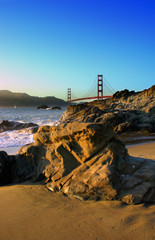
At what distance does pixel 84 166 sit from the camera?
90.8 inches

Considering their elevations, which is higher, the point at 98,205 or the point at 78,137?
the point at 78,137

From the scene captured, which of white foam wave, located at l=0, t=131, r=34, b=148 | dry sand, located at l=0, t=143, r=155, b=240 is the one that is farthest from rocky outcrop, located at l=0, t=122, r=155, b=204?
white foam wave, located at l=0, t=131, r=34, b=148

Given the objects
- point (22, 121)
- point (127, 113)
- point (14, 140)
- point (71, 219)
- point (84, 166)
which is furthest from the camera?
point (22, 121)

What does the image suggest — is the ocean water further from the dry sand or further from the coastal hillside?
the dry sand

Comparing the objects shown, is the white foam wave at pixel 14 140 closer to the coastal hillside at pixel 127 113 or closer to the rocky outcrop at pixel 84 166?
the coastal hillside at pixel 127 113

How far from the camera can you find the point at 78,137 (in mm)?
2463

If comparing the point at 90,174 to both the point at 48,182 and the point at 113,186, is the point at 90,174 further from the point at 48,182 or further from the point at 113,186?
the point at 48,182

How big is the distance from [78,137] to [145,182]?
0.93 m

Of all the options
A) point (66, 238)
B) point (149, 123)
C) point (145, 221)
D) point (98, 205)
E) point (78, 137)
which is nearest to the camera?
point (66, 238)

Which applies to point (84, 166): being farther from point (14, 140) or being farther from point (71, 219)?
point (14, 140)

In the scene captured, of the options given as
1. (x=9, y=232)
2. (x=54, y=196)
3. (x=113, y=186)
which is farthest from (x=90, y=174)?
(x=9, y=232)

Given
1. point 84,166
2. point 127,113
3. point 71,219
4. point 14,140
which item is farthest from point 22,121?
point 71,219

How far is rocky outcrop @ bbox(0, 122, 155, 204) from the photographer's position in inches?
80.4

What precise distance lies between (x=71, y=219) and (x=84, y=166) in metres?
0.67
